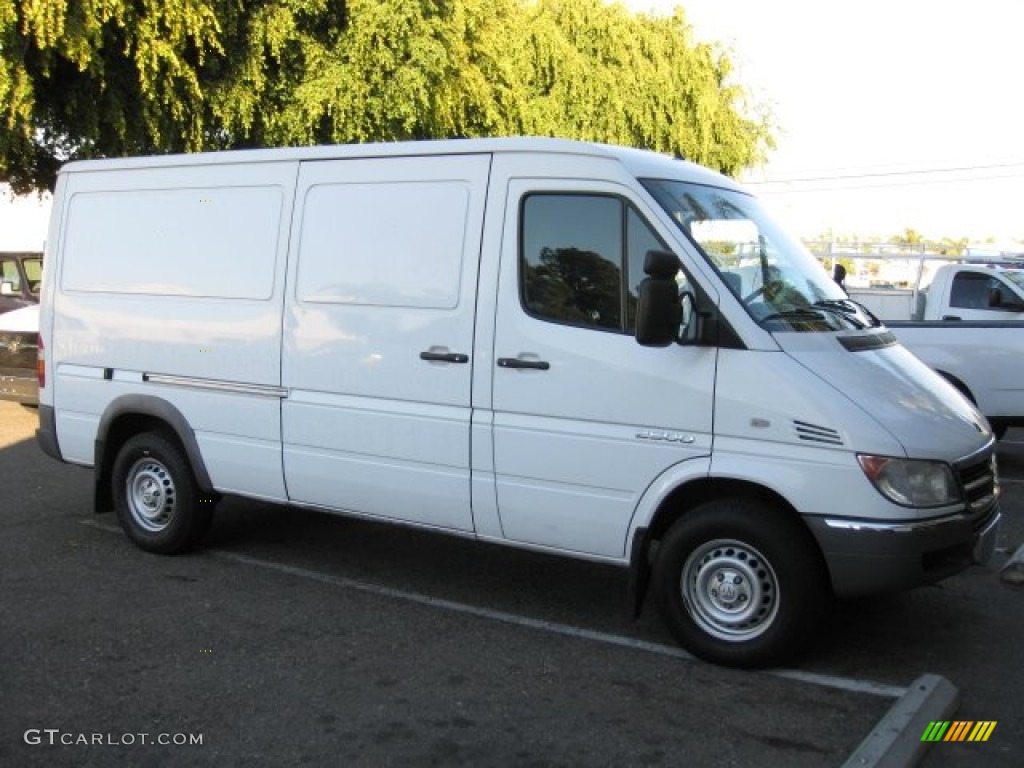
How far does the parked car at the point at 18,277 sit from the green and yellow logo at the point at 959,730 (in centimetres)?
1241

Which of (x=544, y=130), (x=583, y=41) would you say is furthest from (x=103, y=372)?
(x=583, y=41)

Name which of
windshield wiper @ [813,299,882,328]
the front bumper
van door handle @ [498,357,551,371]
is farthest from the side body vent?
van door handle @ [498,357,551,371]

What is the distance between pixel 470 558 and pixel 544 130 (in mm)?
14865

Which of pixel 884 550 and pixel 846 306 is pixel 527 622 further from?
pixel 846 306

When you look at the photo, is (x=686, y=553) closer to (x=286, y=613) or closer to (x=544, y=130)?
(x=286, y=613)

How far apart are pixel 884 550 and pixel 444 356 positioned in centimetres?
232

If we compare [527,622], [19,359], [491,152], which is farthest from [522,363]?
[19,359]

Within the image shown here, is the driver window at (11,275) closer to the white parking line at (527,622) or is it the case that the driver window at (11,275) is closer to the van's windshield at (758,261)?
the white parking line at (527,622)

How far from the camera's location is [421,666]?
4.91 m

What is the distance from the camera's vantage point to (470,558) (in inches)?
266

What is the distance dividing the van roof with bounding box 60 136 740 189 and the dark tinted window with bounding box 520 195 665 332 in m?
0.24

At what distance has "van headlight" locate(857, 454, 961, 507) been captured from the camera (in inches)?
176

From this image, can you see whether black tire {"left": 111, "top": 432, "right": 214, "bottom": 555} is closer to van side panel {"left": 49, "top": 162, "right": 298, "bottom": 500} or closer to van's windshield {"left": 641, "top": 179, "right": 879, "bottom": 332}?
van side panel {"left": 49, "top": 162, "right": 298, "bottom": 500}

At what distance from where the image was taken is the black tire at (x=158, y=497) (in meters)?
6.61
